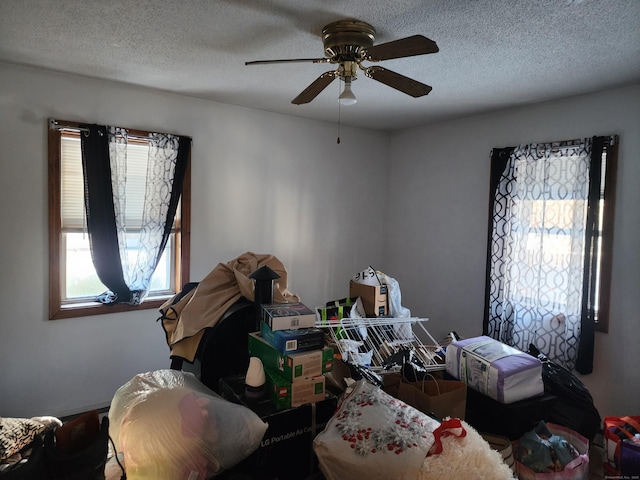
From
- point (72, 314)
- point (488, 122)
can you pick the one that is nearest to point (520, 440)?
point (488, 122)

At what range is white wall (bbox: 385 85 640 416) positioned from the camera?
2.96 meters

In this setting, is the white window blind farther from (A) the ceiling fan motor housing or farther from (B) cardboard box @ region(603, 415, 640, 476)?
(B) cardboard box @ region(603, 415, 640, 476)

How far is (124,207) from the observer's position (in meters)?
3.30

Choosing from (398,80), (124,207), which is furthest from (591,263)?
(124,207)

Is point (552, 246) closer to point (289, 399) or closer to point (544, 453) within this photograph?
point (544, 453)

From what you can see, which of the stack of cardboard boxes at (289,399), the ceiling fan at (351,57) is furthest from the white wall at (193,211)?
the stack of cardboard boxes at (289,399)

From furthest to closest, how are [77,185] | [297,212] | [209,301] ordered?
[297,212] < [77,185] < [209,301]

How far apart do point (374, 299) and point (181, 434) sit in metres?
1.91

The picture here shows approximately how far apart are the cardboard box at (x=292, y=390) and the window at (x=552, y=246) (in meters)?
2.45

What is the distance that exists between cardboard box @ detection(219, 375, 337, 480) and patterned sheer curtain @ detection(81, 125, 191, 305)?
6.63ft

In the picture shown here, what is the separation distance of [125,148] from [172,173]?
1.34 feet

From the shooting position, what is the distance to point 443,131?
4.31m

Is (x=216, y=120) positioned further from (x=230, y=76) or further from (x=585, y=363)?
(x=585, y=363)

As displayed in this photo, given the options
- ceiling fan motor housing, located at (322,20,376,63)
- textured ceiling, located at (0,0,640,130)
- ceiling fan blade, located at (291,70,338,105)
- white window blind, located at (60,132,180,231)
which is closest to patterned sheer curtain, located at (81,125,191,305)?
white window blind, located at (60,132,180,231)
